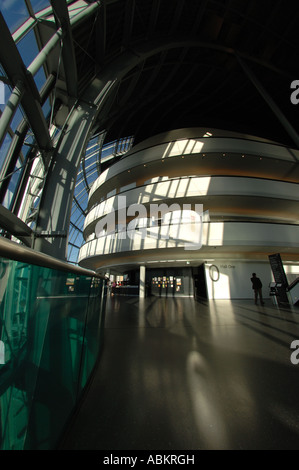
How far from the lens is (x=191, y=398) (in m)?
1.89

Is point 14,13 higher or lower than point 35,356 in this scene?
higher

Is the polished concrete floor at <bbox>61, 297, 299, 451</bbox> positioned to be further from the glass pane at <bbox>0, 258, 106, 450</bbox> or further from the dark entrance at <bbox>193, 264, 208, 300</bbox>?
the dark entrance at <bbox>193, 264, 208, 300</bbox>

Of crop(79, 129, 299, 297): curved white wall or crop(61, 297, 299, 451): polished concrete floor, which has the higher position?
crop(79, 129, 299, 297): curved white wall

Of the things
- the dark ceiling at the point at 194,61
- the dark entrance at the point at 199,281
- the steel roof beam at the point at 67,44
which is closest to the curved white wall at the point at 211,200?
the dark entrance at the point at 199,281

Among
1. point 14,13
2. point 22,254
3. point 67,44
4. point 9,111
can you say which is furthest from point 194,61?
point 22,254

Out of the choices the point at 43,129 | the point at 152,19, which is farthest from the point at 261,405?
the point at 152,19

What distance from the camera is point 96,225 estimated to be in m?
18.7

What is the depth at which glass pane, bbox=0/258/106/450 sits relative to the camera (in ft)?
2.65

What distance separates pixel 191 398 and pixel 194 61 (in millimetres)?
29155

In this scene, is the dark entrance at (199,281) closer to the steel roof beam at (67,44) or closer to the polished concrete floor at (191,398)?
the polished concrete floor at (191,398)

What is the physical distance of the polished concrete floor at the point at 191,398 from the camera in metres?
1.37

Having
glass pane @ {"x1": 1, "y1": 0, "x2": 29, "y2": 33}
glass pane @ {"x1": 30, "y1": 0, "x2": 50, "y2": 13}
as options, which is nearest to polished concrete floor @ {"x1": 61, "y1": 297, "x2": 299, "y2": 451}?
glass pane @ {"x1": 1, "y1": 0, "x2": 29, "y2": 33}

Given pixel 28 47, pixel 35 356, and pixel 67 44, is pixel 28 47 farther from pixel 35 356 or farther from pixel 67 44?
pixel 35 356

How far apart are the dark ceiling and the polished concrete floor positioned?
1335 cm
